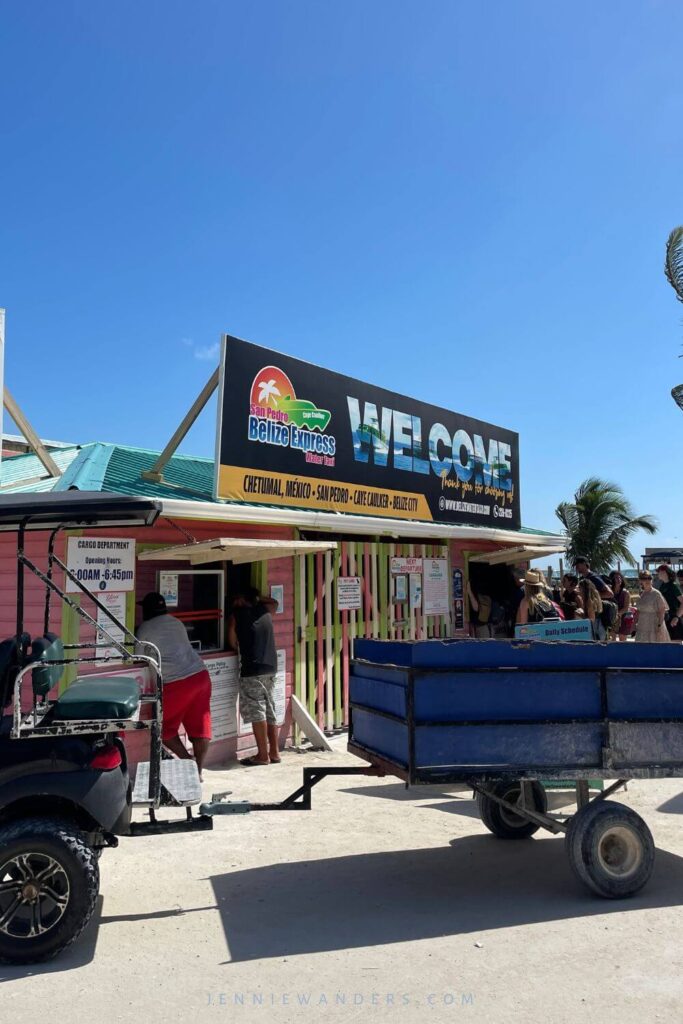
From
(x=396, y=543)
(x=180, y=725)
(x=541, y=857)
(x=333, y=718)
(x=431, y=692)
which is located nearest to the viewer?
(x=431, y=692)

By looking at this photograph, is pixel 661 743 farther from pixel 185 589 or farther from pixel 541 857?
pixel 185 589

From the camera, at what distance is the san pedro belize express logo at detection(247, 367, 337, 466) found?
9.04 metres

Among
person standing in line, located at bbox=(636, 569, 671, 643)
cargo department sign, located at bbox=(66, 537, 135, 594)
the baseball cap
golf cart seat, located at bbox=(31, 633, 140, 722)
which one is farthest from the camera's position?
person standing in line, located at bbox=(636, 569, 671, 643)

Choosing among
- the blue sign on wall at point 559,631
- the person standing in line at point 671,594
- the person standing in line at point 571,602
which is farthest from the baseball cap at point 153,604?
the person standing in line at point 671,594

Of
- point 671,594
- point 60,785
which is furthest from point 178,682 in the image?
point 671,594

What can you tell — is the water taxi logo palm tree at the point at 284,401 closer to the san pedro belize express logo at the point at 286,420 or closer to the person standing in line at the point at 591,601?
the san pedro belize express logo at the point at 286,420

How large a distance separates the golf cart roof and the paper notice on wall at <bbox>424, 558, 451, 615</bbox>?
7795mm

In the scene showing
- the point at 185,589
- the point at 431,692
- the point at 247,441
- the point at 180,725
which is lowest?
the point at 180,725

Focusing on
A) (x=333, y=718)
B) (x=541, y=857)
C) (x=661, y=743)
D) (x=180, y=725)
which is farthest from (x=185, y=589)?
(x=661, y=743)

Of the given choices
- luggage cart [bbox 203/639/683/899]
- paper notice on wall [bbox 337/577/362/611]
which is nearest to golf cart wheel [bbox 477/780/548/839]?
luggage cart [bbox 203/639/683/899]

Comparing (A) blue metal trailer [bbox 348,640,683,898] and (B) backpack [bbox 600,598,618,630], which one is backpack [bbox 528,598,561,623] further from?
(A) blue metal trailer [bbox 348,640,683,898]

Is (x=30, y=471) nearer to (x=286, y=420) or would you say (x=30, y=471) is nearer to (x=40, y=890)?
(x=286, y=420)

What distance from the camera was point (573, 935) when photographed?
427cm

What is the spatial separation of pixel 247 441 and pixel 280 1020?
619cm
